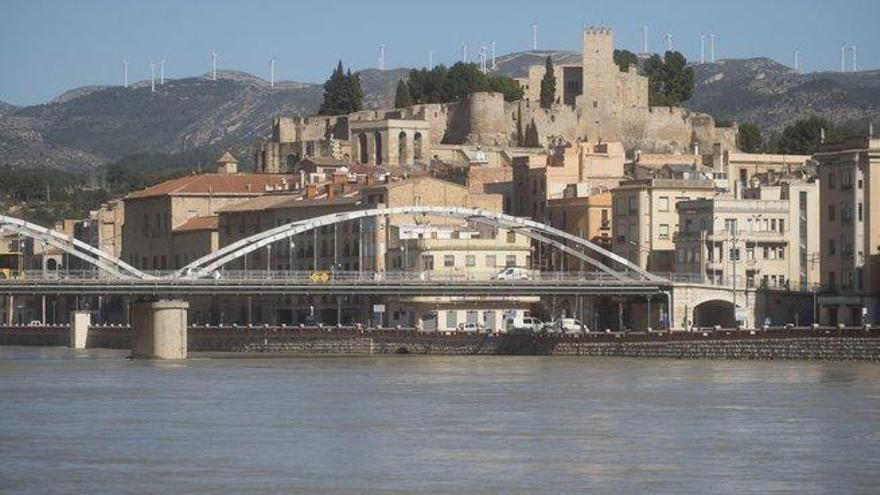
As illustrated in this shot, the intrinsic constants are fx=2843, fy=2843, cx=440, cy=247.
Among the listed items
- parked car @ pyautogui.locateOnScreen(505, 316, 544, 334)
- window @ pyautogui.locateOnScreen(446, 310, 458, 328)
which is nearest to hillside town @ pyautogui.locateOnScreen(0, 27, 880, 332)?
window @ pyautogui.locateOnScreen(446, 310, 458, 328)

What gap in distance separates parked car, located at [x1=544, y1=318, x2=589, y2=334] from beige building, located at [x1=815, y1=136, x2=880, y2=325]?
29.0ft

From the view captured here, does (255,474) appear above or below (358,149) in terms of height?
below

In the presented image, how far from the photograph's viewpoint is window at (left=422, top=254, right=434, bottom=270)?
111m

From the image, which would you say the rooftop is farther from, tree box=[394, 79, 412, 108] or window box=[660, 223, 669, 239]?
window box=[660, 223, 669, 239]

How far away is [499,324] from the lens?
109 m

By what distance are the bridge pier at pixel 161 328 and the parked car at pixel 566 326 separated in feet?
42.9

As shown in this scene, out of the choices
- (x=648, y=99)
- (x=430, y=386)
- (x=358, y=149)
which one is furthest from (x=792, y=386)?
(x=648, y=99)

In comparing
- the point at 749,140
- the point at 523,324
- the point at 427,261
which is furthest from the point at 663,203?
the point at 749,140

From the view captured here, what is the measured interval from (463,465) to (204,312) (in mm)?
79895

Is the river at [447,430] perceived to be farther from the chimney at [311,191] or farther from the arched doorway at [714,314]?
the chimney at [311,191]

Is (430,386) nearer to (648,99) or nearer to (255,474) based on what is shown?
(255,474)

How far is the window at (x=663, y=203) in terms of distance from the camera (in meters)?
112

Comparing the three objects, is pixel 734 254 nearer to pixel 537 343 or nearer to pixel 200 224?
pixel 537 343

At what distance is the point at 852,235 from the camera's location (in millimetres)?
102750
